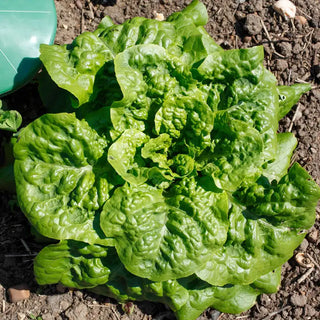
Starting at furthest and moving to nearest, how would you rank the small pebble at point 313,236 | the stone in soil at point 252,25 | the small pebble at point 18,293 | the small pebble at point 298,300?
the stone in soil at point 252,25 → the small pebble at point 313,236 → the small pebble at point 298,300 → the small pebble at point 18,293

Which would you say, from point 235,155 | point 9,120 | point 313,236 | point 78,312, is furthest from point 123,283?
point 313,236

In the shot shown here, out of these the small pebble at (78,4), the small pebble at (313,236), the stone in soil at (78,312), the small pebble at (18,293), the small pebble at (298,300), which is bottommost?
the stone in soil at (78,312)

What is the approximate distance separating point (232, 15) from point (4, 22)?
105 inches

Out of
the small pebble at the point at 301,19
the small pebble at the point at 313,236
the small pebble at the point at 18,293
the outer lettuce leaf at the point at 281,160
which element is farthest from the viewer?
the small pebble at the point at 301,19

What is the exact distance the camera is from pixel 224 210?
3.84 metres

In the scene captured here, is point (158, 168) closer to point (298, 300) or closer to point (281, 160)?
point (281, 160)

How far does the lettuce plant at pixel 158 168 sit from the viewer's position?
12.4 ft

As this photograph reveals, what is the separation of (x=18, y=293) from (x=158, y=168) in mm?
2230

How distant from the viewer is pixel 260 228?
Answer: 162 inches

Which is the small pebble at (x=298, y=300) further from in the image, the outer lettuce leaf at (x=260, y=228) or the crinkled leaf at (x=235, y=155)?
the crinkled leaf at (x=235, y=155)

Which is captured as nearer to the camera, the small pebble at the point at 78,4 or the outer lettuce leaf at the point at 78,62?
the outer lettuce leaf at the point at 78,62

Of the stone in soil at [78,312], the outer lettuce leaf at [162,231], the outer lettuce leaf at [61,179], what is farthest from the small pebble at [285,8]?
the stone in soil at [78,312]

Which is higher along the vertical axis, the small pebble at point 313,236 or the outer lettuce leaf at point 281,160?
the outer lettuce leaf at point 281,160

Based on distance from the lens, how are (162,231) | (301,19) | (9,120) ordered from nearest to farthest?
(162,231) → (9,120) → (301,19)
